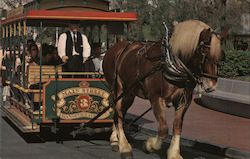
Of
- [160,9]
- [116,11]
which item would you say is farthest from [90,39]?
[160,9]

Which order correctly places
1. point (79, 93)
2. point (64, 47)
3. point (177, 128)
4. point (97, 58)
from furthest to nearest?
1. point (97, 58)
2. point (64, 47)
3. point (79, 93)
4. point (177, 128)

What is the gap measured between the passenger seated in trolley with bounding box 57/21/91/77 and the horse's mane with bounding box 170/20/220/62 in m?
3.33

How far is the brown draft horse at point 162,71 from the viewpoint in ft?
24.5

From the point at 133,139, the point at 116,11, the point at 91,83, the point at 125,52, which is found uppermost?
the point at 116,11

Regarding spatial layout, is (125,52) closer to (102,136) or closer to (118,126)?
(118,126)

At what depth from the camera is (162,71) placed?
8.02m

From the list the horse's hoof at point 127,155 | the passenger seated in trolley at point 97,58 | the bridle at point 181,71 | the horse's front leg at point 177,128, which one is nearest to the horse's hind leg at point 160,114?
the horse's front leg at point 177,128

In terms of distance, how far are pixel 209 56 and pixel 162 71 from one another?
0.85 m

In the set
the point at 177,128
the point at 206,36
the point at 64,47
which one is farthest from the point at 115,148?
the point at 206,36

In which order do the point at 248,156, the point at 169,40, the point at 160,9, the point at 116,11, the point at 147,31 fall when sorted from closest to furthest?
the point at 169,40 → the point at 248,156 → the point at 116,11 → the point at 160,9 → the point at 147,31

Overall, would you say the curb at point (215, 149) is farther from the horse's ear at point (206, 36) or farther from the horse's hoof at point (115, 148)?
the horse's ear at point (206, 36)

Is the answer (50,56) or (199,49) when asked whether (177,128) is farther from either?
(50,56)

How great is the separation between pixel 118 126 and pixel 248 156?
87.6 inches

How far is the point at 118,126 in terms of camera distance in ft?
31.3
